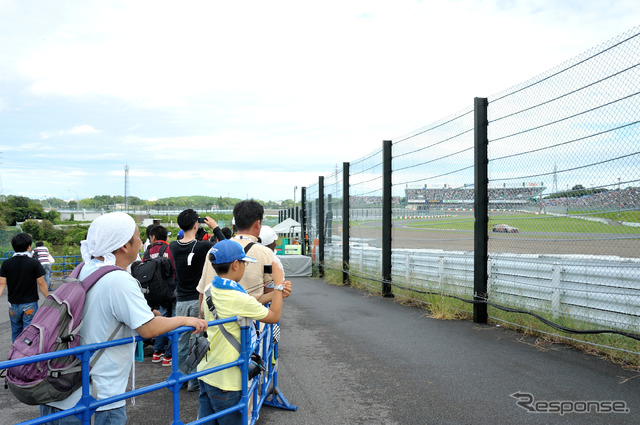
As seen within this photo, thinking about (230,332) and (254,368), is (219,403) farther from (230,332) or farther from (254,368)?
(230,332)

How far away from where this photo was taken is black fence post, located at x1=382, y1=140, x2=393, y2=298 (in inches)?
414

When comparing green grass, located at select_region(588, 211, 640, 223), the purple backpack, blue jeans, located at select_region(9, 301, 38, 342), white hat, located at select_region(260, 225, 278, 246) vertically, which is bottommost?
blue jeans, located at select_region(9, 301, 38, 342)

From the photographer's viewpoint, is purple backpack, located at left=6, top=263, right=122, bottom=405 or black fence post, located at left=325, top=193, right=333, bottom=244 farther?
black fence post, located at left=325, top=193, right=333, bottom=244

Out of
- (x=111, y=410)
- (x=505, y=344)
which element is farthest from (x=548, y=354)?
(x=111, y=410)

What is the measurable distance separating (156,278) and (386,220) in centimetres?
574

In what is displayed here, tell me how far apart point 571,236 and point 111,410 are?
18.4 ft

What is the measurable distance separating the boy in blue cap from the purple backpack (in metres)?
0.99

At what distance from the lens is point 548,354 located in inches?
218

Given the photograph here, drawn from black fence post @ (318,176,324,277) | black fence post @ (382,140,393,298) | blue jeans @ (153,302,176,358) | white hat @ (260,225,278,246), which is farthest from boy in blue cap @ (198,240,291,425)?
black fence post @ (318,176,324,277)

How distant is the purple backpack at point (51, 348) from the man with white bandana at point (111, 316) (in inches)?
3.7

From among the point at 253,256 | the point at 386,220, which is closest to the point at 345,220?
the point at 386,220

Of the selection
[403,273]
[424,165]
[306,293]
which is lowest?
[306,293]

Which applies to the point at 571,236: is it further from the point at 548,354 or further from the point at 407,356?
the point at 407,356
